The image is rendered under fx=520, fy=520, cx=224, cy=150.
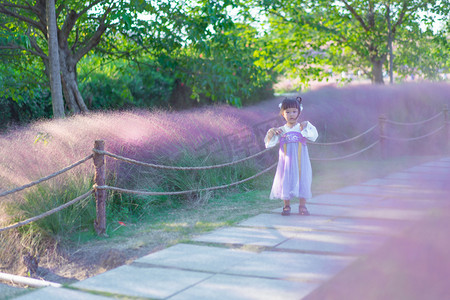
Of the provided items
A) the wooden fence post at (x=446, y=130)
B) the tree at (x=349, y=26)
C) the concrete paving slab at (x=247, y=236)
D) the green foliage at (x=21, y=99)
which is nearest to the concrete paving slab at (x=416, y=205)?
the concrete paving slab at (x=247, y=236)

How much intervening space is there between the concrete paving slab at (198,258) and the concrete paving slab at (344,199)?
8.47ft

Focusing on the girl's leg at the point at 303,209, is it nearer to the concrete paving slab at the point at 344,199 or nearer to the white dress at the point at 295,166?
the white dress at the point at 295,166

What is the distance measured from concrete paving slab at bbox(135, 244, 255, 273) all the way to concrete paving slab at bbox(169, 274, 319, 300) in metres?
0.31

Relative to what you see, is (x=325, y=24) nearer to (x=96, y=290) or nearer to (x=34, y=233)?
(x=34, y=233)

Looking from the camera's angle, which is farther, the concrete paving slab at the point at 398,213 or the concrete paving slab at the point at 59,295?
the concrete paving slab at the point at 59,295

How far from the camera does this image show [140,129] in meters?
7.28

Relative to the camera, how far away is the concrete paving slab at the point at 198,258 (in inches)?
153

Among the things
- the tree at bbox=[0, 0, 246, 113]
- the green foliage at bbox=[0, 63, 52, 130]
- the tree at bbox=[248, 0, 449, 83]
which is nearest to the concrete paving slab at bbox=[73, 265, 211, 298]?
the tree at bbox=[0, 0, 246, 113]

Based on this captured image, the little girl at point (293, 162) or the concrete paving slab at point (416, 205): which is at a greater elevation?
the concrete paving slab at point (416, 205)

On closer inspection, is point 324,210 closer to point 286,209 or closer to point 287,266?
point 286,209

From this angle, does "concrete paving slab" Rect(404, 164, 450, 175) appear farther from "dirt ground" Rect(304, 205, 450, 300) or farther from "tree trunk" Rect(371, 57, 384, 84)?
"tree trunk" Rect(371, 57, 384, 84)

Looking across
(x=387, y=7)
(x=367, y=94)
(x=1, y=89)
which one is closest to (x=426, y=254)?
(x=1, y=89)

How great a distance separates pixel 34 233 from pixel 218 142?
3650 mm

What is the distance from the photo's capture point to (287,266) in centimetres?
378
